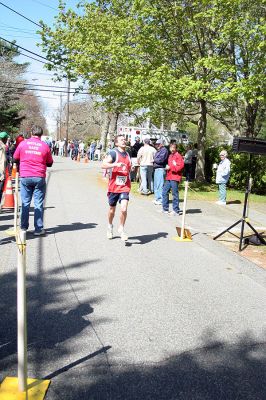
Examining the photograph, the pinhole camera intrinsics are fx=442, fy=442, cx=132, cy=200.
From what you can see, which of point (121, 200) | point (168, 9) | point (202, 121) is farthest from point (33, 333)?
point (202, 121)

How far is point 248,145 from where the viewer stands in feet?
24.3

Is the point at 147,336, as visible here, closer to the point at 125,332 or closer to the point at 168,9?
the point at 125,332

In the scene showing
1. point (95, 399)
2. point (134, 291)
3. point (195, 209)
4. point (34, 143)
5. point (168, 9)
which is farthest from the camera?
point (168, 9)

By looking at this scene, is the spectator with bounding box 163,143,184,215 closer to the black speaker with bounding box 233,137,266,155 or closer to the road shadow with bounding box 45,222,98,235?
the road shadow with bounding box 45,222,98,235

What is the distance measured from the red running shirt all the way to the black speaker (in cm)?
187

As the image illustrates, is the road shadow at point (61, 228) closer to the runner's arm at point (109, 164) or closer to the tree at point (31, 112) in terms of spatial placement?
the runner's arm at point (109, 164)

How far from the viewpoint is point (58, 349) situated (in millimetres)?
3748

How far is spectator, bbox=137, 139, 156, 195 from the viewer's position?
47.9ft

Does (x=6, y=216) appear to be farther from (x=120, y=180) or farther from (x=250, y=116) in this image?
(x=250, y=116)

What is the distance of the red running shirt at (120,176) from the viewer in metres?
7.69

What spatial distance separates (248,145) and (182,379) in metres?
4.89

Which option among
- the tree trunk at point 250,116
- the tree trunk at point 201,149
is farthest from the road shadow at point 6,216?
the tree trunk at point 250,116

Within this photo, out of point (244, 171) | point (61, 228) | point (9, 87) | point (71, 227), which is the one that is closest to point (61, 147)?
point (9, 87)

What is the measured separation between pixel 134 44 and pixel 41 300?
1434 cm
